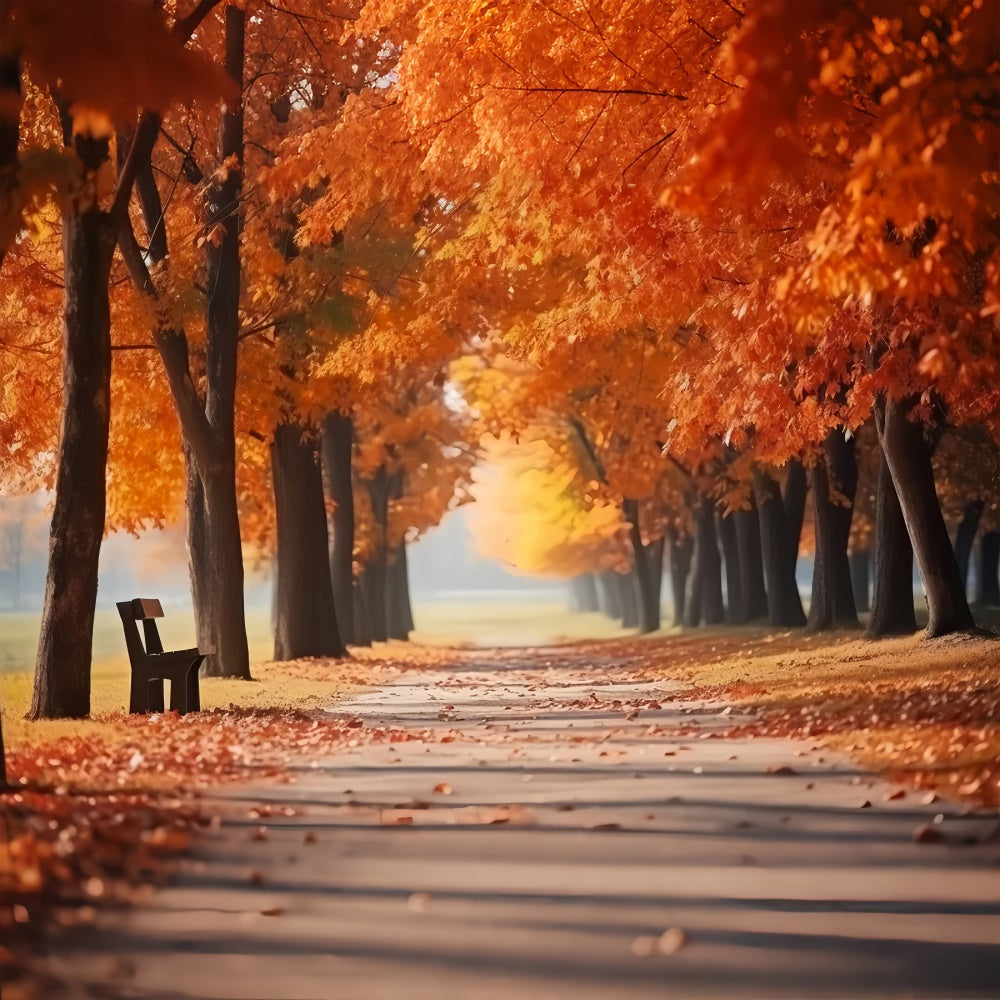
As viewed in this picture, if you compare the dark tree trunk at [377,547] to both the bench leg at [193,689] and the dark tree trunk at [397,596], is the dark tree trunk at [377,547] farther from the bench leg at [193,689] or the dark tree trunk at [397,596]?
the bench leg at [193,689]

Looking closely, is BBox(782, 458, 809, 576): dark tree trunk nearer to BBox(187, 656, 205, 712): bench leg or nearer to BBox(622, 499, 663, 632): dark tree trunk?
BBox(622, 499, 663, 632): dark tree trunk

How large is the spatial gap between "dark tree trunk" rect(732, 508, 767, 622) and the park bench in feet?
75.6

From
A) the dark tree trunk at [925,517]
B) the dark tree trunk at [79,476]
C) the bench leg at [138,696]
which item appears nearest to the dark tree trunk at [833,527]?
the dark tree trunk at [925,517]

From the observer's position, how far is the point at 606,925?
5.71m

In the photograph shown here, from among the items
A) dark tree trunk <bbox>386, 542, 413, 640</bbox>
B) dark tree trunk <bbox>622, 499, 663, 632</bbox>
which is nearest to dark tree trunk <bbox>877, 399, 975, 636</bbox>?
dark tree trunk <bbox>622, 499, 663, 632</bbox>

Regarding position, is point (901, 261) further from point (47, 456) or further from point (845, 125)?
point (47, 456)

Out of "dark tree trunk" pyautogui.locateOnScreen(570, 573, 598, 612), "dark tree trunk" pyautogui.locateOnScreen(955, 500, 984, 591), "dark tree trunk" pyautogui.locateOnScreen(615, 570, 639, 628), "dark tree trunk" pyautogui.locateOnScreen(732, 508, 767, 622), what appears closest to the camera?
"dark tree trunk" pyautogui.locateOnScreen(732, 508, 767, 622)

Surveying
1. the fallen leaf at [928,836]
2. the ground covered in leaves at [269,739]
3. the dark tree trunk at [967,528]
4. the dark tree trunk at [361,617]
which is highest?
the dark tree trunk at [967,528]

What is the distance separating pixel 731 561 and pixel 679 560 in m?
11.9

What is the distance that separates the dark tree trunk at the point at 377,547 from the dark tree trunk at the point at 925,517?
22.7 metres

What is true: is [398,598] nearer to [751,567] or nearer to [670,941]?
[751,567]

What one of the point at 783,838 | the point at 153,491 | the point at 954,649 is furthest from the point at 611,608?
the point at 783,838

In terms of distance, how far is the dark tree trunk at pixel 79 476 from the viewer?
566 inches

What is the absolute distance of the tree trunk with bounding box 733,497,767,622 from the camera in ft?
123
